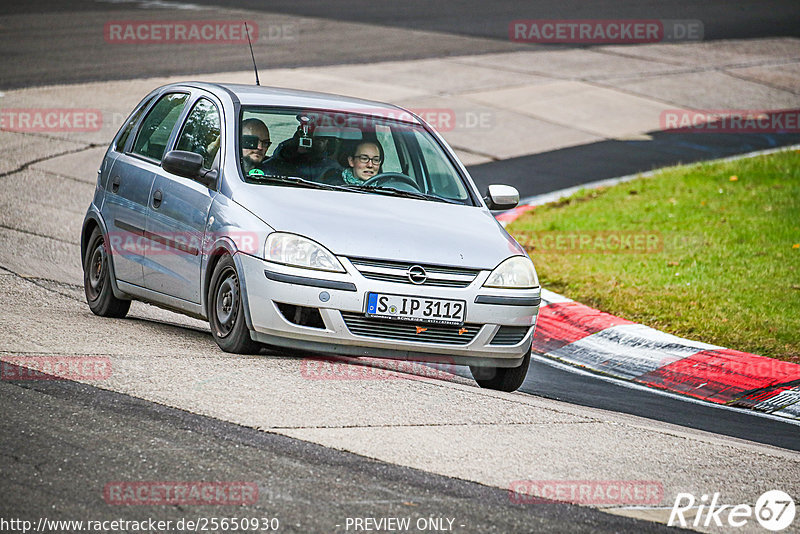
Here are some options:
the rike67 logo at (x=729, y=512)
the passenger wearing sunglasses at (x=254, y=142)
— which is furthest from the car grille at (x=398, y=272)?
the rike67 logo at (x=729, y=512)

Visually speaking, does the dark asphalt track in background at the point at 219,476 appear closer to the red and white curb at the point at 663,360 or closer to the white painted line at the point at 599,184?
the red and white curb at the point at 663,360

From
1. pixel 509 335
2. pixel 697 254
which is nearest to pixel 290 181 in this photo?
pixel 509 335

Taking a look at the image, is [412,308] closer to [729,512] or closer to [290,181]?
[290,181]

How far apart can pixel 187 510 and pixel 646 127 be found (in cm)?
1630

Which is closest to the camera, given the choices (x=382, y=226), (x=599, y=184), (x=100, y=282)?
(x=382, y=226)

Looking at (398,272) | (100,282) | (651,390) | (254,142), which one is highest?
(254,142)

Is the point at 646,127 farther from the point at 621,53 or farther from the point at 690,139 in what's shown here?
the point at 621,53

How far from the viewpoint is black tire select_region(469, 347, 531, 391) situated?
7.41 m

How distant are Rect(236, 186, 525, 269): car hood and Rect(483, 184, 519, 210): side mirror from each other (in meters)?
0.45

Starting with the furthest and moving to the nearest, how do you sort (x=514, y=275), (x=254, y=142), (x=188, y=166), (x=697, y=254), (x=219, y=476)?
1. (x=697, y=254)
2. (x=254, y=142)
3. (x=188, y=166)
4. (x=514, y=275)
5. (x=219, y=476)

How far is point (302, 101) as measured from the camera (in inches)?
314

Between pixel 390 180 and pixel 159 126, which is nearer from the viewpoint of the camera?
pixel 390 180

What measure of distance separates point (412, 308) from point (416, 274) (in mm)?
187

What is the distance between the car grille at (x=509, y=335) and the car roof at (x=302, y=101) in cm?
194
